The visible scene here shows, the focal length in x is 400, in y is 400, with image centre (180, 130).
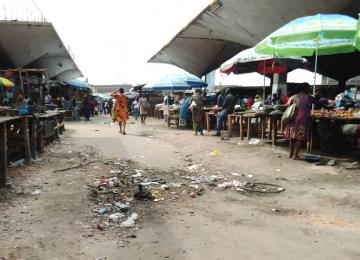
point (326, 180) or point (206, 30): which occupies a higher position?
point (206, 30)

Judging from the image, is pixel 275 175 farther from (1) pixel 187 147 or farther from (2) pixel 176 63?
(2) pixel 176 63

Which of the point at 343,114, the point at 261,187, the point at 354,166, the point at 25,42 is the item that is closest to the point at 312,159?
the point at 354,166

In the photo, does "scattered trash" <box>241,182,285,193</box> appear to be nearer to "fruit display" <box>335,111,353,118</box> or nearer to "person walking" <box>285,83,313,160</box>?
"person walking" <box>285,83,313,160</box>

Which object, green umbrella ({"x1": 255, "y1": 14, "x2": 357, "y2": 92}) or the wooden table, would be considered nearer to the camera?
green umbrella ({"x1": 255, "y1": 14, "x2": 357, "y2": 92})

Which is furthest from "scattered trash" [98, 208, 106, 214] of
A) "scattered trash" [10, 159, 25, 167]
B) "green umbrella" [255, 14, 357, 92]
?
"green umbrella" [255, 14, 357, 92]

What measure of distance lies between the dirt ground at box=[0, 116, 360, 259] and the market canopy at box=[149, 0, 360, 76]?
6.37m

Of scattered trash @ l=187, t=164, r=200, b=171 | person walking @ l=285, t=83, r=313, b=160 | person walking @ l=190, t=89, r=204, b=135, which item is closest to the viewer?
scattered trash @ l=187, t=164, r=200, b=171

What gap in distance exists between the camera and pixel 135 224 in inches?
175

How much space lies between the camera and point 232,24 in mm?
16125

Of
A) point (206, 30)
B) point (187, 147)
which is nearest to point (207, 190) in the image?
point (187, 147)

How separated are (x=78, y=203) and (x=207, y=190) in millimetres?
1935

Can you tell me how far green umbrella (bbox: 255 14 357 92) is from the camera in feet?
26.8

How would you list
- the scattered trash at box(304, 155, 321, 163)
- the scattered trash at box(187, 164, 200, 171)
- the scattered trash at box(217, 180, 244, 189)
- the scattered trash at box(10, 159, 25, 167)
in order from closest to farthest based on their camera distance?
the scattered trash at box(217, 180, 244, 189) → the scattered trash at box(10, 159, 25, 167) → the scattered trash at box(187, 164, 200, 171) → the scattered trash at box(304, 155, 321, 163)

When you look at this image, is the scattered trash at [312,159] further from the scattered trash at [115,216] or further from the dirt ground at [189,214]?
the scattered trash at [115,216]
